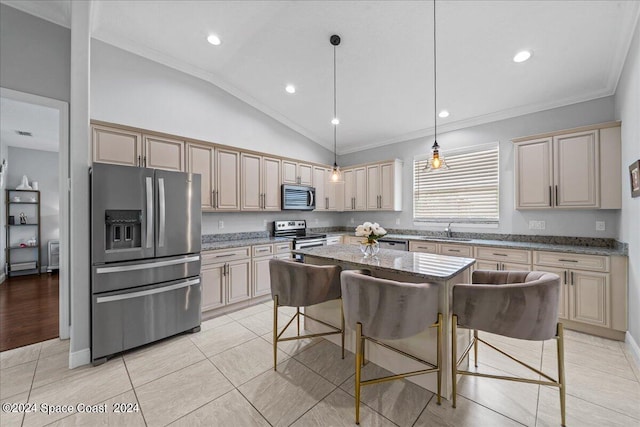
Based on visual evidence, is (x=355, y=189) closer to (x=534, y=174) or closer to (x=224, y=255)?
(x=534, y=174)

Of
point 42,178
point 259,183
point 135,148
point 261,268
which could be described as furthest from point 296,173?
point 42,178

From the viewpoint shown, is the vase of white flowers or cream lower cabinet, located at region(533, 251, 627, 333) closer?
the vase of white flowers

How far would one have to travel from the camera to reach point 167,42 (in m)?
3.27

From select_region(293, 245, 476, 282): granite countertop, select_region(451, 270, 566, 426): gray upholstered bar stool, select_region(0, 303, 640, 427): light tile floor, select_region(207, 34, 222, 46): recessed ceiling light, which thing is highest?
select_region(207, 34, 222, 46): recessed ceiling light

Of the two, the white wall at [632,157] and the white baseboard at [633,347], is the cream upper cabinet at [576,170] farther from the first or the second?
the white baseboard at [633,347]

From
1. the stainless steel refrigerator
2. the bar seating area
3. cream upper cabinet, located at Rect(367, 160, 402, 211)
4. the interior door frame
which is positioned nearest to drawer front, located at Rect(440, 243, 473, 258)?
cream upper cabinet, located at Rect(367, 160, 402, 211)

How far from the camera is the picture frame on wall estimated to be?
2129mm

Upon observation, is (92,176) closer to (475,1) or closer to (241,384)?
(241,384)

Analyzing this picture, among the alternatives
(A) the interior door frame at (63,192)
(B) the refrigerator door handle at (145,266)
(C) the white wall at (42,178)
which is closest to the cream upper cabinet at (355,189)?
(B) the refrigerator door handle at (145,266)

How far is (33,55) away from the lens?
258cm

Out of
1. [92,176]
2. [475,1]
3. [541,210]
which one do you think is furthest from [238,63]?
[541,210]

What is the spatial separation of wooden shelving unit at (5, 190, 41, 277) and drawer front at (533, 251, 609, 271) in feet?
30.2

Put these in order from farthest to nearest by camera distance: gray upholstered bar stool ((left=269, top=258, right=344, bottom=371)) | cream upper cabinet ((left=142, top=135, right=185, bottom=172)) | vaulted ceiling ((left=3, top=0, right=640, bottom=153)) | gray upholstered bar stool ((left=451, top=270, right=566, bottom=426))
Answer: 1. cream upper cabinet ((left=142, top=135, right=185, bottom=172))
2. vaulted ceiling ((left=3, top=0, right=640, bottom=153))
3. gray upholstered bar stool ((left=269, top=258, right=344, bottom=371))
4. gray upholstered bar stool ((left=451, top=270, right=566, bottom=426))

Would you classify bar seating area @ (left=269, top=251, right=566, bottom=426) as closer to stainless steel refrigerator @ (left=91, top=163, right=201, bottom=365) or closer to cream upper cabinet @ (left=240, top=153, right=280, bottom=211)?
stainless steel refrigerator @ (left=91, top=163, right=201, bottom=365)
